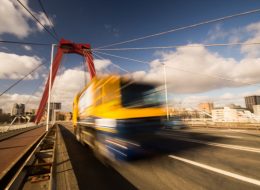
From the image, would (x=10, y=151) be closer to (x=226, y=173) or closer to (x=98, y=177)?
(x=98, y=177)

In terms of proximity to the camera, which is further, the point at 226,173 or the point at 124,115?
the point at 124,115

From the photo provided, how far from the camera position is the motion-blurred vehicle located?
16.9 feet

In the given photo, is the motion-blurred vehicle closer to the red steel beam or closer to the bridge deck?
the bridge deck

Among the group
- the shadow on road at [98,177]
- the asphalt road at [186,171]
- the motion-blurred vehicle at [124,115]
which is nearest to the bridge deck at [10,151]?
the shadow on road at [98,177]

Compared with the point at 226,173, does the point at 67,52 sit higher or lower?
higher

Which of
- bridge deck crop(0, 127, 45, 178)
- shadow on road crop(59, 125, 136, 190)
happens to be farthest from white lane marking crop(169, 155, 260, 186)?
bridge deck crop(0, 127, 45, 178)

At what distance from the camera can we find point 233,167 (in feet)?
16.3

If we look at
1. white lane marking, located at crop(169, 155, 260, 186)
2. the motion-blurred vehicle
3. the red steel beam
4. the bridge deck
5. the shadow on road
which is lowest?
the shadow on road

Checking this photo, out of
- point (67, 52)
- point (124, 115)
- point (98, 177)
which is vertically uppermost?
point (67, 52)

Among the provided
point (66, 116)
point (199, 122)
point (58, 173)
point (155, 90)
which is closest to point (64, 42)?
point (199, 122)

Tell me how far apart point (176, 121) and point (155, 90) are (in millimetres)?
2121

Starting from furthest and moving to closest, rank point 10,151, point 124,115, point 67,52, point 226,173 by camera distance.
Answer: point 67,52, point 10,151, point 124,115, point 226,173

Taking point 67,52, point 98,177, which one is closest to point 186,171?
point 98,177

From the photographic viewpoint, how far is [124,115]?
17.2 ft
